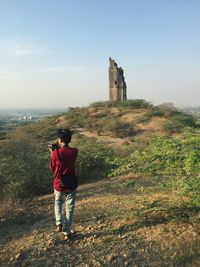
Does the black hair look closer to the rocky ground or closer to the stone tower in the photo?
the rocky ground

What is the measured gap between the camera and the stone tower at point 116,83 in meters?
29.2

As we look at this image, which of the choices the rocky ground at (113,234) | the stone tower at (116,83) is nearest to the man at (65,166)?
the rocky ground at (113,234)

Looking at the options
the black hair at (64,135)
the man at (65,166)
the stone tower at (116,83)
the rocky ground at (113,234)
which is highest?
the stone tower at (116,83)

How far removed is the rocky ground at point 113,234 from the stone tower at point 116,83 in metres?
21.9

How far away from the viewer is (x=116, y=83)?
29.3 metres

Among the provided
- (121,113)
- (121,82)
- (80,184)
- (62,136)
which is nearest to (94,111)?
(121,113)

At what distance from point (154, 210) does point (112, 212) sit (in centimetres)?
78

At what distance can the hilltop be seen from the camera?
17.5 feet

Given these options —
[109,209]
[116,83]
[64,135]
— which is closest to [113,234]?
[109,209]

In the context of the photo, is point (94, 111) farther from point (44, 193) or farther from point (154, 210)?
point (154, 210)

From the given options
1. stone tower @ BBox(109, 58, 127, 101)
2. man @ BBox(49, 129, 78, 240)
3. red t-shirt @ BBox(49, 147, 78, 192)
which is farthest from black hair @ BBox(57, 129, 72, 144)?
stone tower @ BBox(109, 58, 127, 101)

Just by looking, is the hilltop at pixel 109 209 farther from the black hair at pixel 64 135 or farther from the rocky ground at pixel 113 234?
the black hair at pixel 64 135

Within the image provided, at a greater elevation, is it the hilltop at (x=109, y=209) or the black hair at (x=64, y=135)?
the black hair at (x=64, y=135)

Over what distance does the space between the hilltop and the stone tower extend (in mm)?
16750
